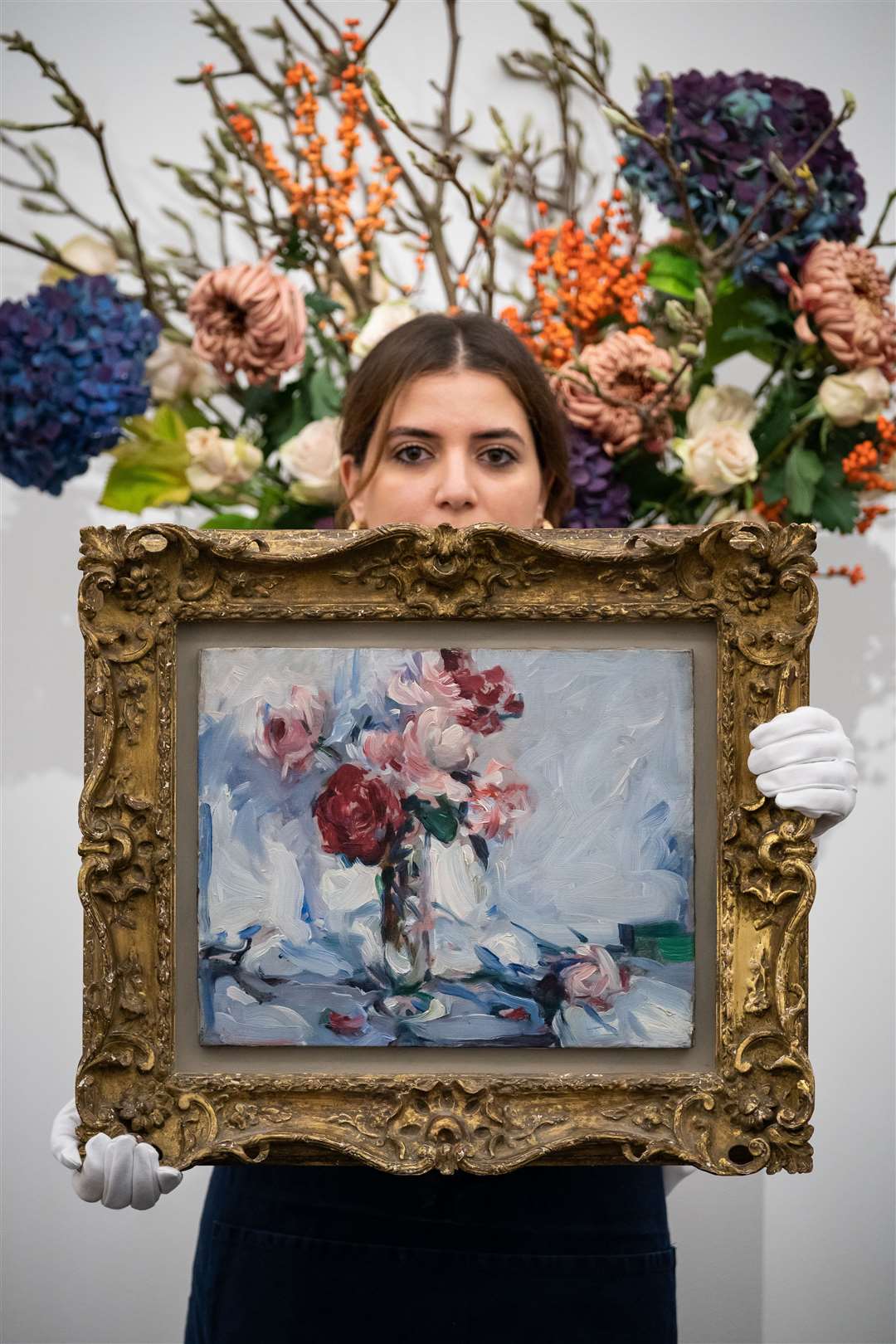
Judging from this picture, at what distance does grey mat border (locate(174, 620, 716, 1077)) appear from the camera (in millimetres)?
1070

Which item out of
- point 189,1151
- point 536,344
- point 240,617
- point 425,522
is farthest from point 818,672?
point 189,1151

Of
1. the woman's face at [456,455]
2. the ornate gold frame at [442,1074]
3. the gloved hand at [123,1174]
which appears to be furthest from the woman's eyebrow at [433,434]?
the gloved hand at [123,1174]

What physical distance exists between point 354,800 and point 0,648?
3.41ft

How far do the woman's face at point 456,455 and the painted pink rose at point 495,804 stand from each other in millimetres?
330

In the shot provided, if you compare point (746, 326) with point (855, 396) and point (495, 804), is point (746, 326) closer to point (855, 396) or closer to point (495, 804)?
point (855, 396)

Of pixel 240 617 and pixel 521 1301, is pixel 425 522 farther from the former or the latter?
pixel 521 1301

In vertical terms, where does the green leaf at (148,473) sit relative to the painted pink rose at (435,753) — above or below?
above

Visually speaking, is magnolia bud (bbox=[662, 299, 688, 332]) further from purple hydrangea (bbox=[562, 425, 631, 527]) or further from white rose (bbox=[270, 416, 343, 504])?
white rose (bbox=[270, 416, 343, 504])

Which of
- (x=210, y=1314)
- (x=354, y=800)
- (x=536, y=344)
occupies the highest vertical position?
(x=536, y=344)

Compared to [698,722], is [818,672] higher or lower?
higher

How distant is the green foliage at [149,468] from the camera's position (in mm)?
1604

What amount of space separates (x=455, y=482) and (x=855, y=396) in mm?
527

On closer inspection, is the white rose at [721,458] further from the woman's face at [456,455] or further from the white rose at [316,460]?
the white rose at [316,460]

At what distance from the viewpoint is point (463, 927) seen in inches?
42.3
